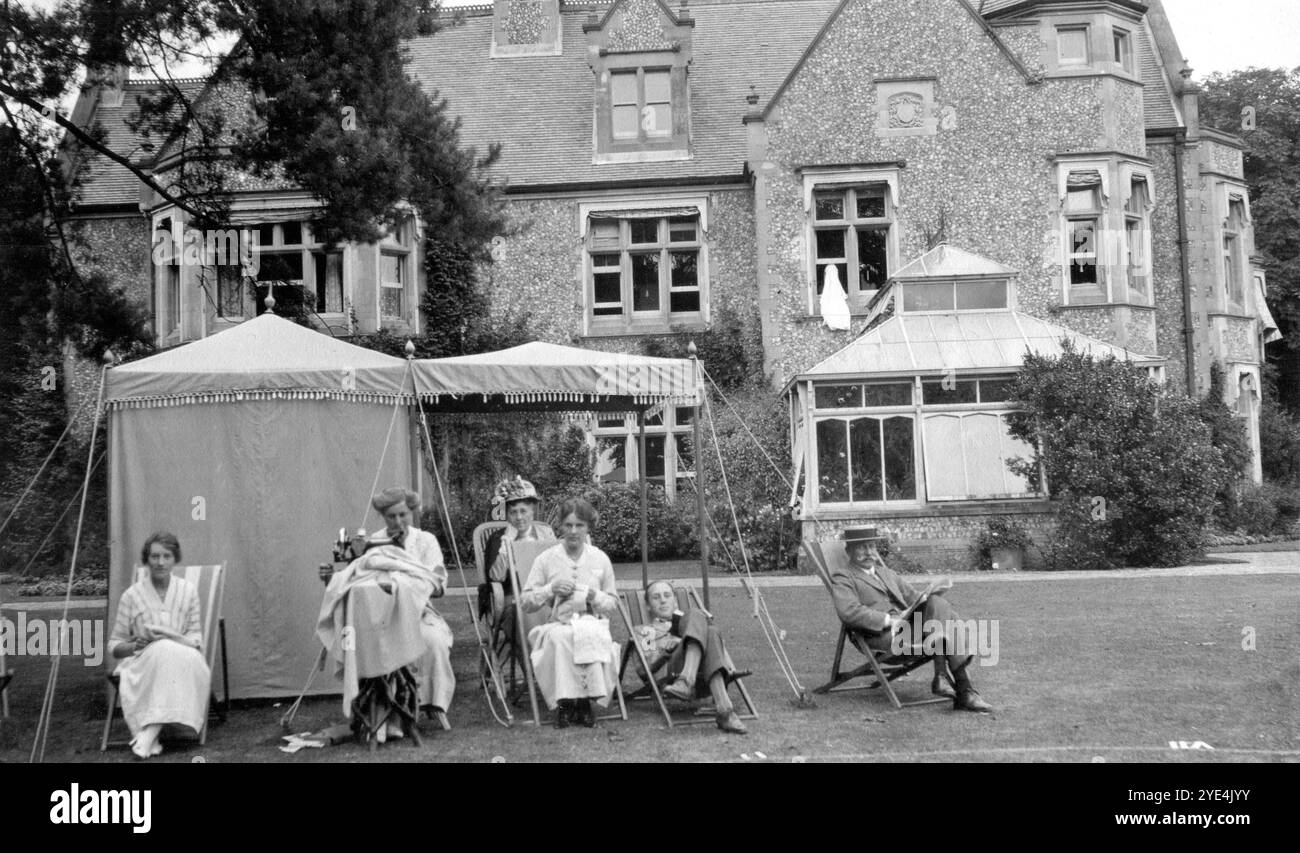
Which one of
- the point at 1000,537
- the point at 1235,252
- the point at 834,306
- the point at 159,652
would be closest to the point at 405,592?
the point at 159,652

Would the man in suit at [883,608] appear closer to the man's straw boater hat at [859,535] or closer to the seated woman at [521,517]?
the man's straw boater hat at [859,535]

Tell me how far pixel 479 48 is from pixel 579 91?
109 inches

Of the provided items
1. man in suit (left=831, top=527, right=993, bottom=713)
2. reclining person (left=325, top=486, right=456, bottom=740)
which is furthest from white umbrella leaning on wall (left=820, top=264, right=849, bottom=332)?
reclining person (left=325, top=486, right=456, bottom=740)

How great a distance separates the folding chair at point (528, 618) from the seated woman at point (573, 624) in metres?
0.11

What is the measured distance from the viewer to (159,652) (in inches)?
289

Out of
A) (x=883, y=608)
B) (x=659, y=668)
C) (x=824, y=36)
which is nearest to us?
(x=659, y=668)

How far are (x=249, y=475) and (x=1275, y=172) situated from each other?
2855 centimetres

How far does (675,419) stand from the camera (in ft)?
73.6

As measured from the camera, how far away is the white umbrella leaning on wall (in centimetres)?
2067

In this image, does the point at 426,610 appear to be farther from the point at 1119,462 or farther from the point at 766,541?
the point at 1119,462

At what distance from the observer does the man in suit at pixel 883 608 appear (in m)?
7.77

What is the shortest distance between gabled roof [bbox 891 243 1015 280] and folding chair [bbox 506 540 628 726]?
1167 cm

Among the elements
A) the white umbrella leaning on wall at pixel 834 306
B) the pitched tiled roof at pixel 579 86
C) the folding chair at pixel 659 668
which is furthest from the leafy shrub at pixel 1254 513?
the folding chair at pixel 659 668

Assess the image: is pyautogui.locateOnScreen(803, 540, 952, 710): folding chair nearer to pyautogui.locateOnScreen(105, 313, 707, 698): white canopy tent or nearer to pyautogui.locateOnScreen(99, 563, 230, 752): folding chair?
pyautogui.locateOnScreen(105, 313, 707, 698): white canopy tent
